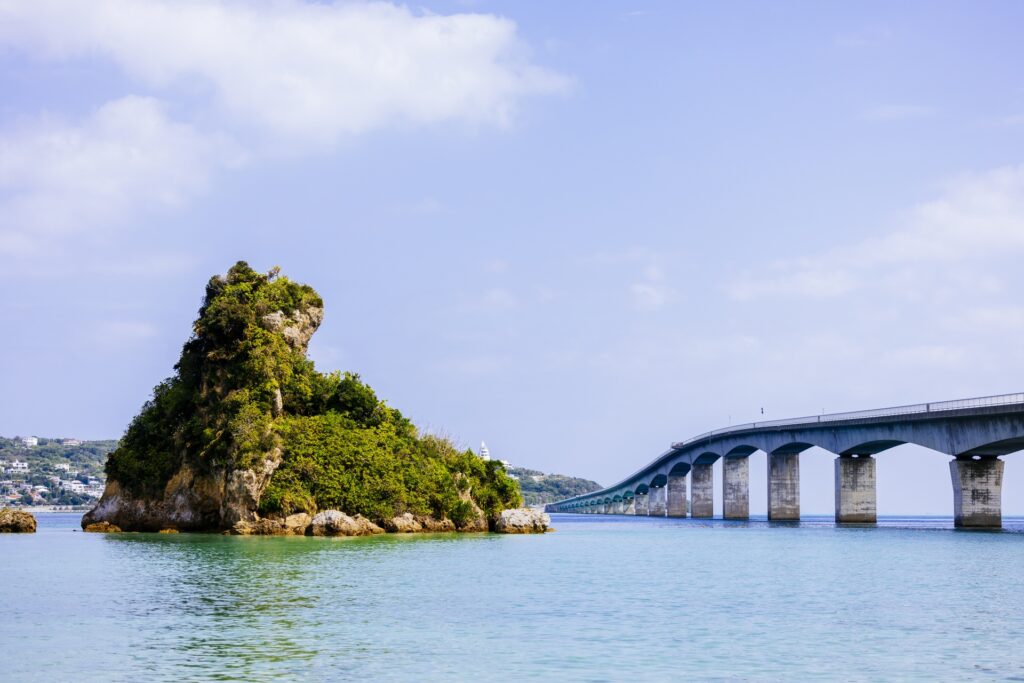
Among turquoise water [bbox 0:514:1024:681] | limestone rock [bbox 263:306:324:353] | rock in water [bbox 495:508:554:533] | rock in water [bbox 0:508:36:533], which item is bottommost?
turquoise water [bbox 0:514:1024:681]

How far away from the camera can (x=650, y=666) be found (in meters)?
22.3

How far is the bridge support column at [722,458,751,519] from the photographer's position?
14012 cm

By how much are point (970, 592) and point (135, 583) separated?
30.5 metres

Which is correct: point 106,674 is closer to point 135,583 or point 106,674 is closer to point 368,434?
point 135,583

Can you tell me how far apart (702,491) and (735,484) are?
16.9m

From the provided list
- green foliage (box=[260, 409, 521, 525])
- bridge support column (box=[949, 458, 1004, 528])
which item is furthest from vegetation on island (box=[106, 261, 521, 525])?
bridge support column (box=[949, 458, 1004, 528])

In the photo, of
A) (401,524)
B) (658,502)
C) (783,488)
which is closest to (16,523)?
(401,524)

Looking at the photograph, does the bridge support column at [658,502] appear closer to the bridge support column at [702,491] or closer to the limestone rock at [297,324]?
the bridge support column at [702,491]

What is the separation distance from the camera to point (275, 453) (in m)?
75.4

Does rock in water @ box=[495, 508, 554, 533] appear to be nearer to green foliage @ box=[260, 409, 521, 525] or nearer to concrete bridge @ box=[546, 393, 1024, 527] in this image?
green foliage @ box=[260, 409, 521, 525]

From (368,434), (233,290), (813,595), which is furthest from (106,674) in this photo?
(233,290)

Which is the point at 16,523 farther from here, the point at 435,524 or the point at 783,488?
the point at 783,488

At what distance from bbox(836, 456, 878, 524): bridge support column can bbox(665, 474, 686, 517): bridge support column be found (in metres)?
72.4

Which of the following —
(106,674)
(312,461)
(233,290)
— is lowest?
(106,674)
